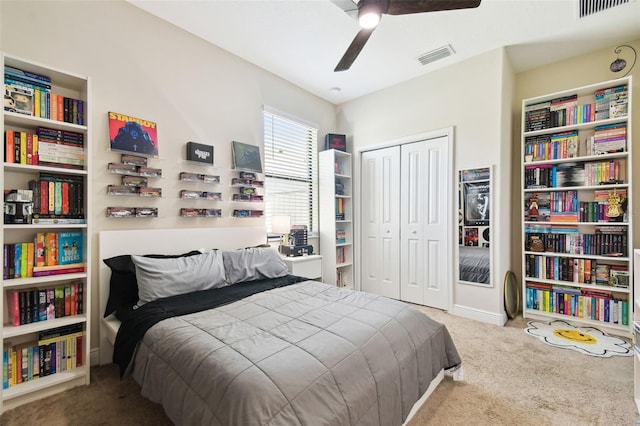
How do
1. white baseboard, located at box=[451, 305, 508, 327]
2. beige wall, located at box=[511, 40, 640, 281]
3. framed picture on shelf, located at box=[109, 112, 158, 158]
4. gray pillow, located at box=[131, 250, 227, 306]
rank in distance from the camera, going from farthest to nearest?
white baseboard, located at box=[451, 305, 508, 327]
beige wall, located at box=[511, 40, 640, 281]
framed picture on shelf, located at box=[109, 112, 158, 158]
gray pillow, located at box=[131, 250, 227, 306]

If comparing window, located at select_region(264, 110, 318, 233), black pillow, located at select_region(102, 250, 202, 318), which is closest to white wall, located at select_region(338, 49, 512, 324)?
window, located at select_region(264, 110, 318, 233)

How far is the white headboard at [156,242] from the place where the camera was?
7.25 feet

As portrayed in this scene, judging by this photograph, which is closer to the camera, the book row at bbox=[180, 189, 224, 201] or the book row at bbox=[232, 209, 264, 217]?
the book row at bbox=[180, 189, 224, 201]

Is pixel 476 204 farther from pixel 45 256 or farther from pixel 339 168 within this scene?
pixel 45 256

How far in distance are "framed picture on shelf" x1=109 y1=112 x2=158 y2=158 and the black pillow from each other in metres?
0.91

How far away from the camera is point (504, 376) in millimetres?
2049

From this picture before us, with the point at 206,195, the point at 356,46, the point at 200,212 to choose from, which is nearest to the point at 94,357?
the point at 200,212

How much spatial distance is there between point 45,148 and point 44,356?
137cm

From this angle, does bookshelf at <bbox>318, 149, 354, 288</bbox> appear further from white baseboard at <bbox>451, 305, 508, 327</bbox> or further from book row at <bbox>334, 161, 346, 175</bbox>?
white baseboard at <bbox>451, 305, 508, 327</bbox>

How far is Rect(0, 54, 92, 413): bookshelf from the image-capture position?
1.76 m

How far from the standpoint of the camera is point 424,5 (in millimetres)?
1700

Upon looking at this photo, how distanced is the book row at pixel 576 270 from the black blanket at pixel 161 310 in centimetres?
285

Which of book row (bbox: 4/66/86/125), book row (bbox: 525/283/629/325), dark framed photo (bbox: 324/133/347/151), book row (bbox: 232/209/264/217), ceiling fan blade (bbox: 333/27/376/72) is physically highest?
ceiling fan blade (bbox: 333/27/376/72)

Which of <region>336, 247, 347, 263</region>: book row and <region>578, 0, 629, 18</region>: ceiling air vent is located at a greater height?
<region>578, 0, 629, 18</region>: ceiling air vent
